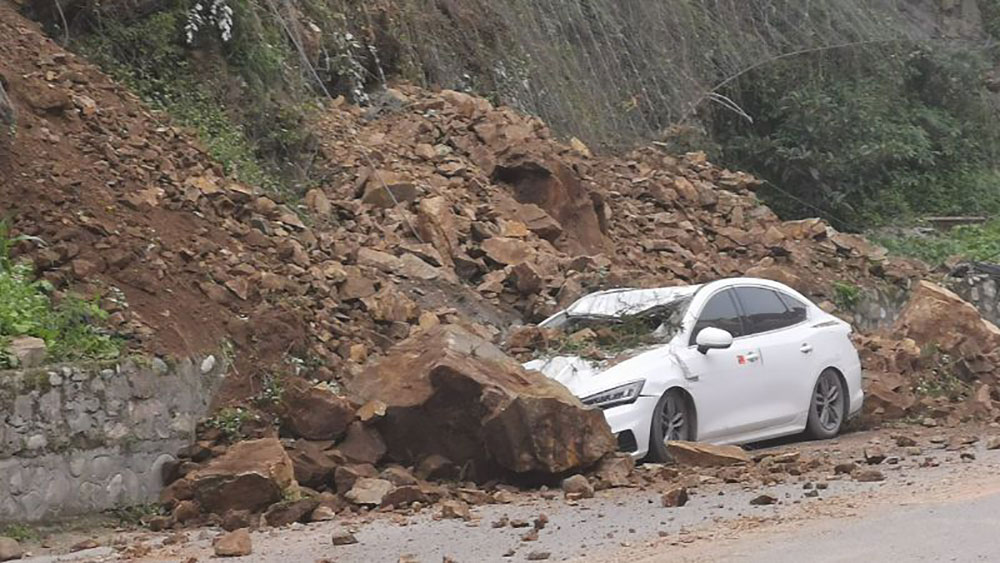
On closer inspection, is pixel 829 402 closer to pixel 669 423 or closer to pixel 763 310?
pixel 763 310

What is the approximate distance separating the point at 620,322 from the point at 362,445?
2.73 metres

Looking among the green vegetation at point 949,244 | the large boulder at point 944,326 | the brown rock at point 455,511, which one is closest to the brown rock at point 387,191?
the large boulder at point 944,326

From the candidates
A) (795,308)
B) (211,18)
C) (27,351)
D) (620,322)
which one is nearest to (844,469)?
(620,322)

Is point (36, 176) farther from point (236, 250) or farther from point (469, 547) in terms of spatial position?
point (469, 547)

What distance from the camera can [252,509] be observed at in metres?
10.2

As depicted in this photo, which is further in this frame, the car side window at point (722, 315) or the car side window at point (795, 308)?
the car side window at point (795, 308)

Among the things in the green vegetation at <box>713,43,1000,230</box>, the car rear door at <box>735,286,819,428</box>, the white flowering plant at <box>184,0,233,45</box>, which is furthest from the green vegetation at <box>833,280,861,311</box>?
the white flowering plant at <box>184,0,233,45</box>

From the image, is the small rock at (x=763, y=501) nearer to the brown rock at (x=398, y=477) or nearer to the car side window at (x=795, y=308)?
the brown rock at (x=398, y=477)

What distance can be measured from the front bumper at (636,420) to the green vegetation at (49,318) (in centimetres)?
355

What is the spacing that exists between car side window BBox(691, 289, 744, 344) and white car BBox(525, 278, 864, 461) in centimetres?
1

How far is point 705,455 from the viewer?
1136 cm

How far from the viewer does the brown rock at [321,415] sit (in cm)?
1129

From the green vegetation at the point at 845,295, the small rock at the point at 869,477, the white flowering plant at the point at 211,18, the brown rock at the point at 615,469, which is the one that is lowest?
the green vegetation at the point at 845,295

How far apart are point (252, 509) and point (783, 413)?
5.00 m
